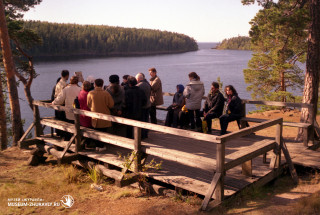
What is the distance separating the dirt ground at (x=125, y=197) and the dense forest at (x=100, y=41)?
3068 inches

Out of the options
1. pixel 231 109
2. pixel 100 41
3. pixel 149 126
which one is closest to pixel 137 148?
pixel 149 126

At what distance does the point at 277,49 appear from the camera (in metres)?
23.0

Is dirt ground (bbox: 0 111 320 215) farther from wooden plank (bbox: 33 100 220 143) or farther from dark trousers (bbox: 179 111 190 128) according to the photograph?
dark trousers (bbox: 179 111 190 128)

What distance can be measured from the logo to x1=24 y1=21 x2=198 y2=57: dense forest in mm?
79151

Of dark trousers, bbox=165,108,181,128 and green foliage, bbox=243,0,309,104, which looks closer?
dark trousers, bbox=165,108,181,128

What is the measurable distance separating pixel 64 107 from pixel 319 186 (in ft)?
19.5

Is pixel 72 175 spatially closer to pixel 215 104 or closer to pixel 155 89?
pixel 155 89

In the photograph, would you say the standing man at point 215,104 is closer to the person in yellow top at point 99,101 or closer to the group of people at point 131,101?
the group of people at point 131,101

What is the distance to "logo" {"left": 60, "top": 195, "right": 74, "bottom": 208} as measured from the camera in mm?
6250

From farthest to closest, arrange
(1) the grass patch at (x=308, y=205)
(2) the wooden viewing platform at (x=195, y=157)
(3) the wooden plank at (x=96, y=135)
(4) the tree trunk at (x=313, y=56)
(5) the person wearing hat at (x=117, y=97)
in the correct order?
1. (4) the tree trunk at (x=313, y=56)
2. (5) the person wearing hat at (x=117, y=97)
3. (3) the wooden plank at (x=96, y=135)
4. (2) the wooden viewing platform at (x=195, y=157)
5. (1) the grass patch at (x=308, y=205)

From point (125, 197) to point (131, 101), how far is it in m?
2.41

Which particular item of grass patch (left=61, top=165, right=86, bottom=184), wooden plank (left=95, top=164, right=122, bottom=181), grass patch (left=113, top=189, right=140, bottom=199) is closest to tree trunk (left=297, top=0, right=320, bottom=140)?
grass patch (left=113, top=189, right=140, bottom=199)

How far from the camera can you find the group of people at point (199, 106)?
339 inches

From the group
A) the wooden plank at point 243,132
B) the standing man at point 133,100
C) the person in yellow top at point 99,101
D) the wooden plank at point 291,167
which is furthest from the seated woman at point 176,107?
the wooden plank at point 291,167
